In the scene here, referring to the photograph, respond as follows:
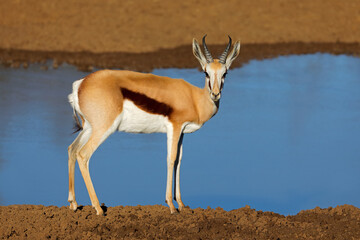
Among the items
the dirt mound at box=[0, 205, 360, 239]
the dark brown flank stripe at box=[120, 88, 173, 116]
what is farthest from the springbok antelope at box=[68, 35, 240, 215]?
the dirt mound at box=[0, 205, 360, 239]

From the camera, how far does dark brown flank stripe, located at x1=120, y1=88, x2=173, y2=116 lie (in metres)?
12.0

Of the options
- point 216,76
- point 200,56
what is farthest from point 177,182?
point 200,56

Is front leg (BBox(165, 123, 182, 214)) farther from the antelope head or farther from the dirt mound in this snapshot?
the antelope head

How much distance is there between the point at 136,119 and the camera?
12000 millimetres

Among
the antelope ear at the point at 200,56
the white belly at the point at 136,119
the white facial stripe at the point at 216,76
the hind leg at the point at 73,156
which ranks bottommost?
the hind leg at the point at 73,156

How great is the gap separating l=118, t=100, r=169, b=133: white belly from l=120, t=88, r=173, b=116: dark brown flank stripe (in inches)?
2.3

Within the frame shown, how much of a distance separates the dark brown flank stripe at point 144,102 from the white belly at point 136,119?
6cm

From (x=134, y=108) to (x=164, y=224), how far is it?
6.20 ft

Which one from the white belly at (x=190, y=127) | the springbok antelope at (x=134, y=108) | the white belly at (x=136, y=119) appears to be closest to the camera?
the springbok antelope at (x=134, y=108)

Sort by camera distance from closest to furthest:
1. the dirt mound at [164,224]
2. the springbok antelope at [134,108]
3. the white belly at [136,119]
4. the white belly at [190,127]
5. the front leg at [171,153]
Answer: the dirt mound at [164,224] → the springbok antelope at [134,108] → the white belly at [136,119] → the front leg at [171,153] → the white belly at [190,127]

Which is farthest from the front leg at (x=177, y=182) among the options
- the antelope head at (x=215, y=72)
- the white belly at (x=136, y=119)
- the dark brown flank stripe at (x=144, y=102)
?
the antelope head at (x=215, y=72)

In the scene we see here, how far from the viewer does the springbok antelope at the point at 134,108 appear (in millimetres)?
11852

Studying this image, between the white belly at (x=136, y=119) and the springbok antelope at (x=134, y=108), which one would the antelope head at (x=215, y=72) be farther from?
the white belly at (x=136, y=119)

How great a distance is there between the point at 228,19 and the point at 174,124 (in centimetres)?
2460
